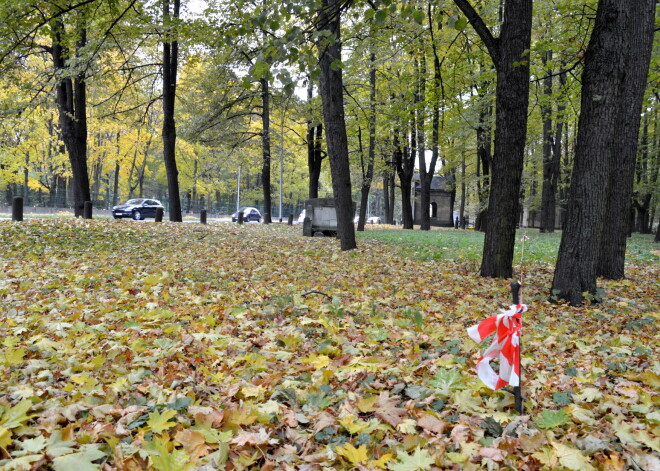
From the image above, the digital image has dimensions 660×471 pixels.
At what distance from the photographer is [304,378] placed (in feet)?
10.7

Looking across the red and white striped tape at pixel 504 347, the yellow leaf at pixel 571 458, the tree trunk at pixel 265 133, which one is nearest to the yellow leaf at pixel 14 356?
the red and white striped tape at pixel 504 347

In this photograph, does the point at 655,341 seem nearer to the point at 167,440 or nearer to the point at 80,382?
the point at 167,440

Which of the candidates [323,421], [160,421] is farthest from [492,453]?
[160,421]

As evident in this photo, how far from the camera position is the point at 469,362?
3.56 m

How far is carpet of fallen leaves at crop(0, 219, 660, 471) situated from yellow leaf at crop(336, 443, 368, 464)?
→ 0.01 metres

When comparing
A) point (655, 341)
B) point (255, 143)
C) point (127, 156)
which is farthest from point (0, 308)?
point (127, 156)

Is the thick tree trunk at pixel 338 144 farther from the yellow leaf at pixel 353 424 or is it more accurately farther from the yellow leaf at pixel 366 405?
the yellow leaf at pixel 353 424

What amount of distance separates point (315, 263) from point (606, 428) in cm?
662

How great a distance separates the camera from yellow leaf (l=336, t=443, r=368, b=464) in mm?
2176

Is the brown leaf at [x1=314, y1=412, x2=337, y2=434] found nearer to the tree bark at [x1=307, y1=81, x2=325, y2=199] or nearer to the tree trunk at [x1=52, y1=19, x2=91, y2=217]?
the tree trunk at [x1=52, y1=19, x2=91, y2=217]

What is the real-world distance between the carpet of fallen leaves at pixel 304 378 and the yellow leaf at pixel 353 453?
0.01 m

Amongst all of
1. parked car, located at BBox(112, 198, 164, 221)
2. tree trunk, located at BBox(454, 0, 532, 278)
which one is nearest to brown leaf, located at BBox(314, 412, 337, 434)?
tree trunk, located at BBox(454, 0, 532, 278)

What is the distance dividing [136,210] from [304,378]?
2945 cm

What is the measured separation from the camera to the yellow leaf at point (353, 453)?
7.14 ft
